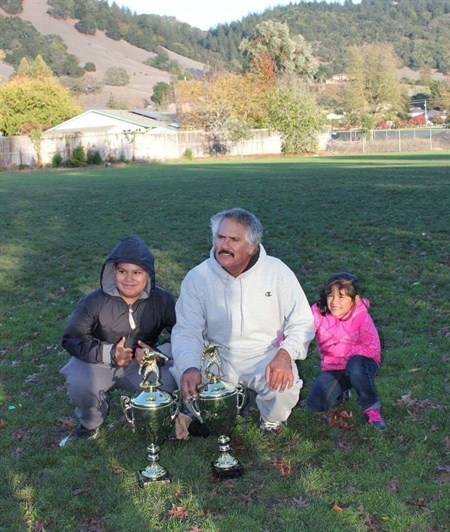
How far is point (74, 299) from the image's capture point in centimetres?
A: 881

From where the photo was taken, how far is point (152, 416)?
369 cm

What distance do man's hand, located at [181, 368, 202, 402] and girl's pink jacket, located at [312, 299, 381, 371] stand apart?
1.31 metres

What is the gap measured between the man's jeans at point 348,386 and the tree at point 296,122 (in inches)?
1886

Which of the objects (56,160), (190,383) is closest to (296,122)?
(56,160)

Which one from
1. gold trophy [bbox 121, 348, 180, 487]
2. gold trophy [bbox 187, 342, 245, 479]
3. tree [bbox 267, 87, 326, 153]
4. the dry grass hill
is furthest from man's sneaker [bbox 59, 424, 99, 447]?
the dry grass hill

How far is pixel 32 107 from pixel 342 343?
61.3 m

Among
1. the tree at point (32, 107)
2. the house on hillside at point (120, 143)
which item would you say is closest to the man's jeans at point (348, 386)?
the house on hillside at point (120, 143)

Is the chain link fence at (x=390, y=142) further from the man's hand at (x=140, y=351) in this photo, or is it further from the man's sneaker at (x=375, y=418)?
the man's hand at (x=140, y=351)

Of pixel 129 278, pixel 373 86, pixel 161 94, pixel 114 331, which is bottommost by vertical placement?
pixel 114 331

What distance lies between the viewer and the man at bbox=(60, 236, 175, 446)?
437 cm

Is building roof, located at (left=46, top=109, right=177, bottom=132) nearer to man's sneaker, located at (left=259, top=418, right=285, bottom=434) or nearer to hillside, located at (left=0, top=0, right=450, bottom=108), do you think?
man's sneaker, located at (left=259, top=418, right=285, bottom=434)

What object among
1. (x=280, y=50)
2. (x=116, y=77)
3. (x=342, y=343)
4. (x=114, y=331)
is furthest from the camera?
(x=116, y=77)

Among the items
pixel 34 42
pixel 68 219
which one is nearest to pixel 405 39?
pixel 34 42

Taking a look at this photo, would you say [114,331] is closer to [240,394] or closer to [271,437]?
[240,394]
